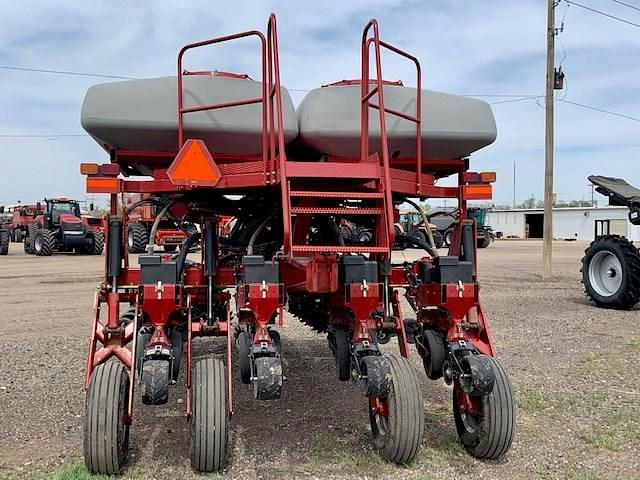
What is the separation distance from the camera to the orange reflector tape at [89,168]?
4.30m

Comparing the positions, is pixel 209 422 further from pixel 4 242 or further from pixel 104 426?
pixel 4 242

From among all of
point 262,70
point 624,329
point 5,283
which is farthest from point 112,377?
point 5,283

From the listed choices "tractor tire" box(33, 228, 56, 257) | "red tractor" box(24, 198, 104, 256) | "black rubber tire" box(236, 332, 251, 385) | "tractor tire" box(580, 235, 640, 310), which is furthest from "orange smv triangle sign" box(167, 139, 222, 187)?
"tractor tire" box(33, 228, 56, 257)

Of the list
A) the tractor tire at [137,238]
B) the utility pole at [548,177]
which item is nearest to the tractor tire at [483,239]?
the tractor tire at [137,238]

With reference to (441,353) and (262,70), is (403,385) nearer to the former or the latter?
(441,353)

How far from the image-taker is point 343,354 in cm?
440

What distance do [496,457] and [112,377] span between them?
2.27m

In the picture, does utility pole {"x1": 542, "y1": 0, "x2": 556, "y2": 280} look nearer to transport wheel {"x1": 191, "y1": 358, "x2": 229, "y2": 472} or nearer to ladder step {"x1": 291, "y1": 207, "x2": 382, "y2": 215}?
ladder step {"x1": 291, "y1": 207, "x2": 382, "y2": 215}

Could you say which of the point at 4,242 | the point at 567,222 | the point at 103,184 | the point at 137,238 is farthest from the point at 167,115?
the point at 567,222

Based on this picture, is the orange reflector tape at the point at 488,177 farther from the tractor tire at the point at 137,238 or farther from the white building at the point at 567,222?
the white building at the point at 567,222

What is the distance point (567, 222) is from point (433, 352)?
5752 centimetres

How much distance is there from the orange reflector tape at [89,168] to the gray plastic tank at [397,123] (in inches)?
55.1

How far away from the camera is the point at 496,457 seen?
3.85 meters

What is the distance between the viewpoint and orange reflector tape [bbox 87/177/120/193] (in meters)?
4.30
